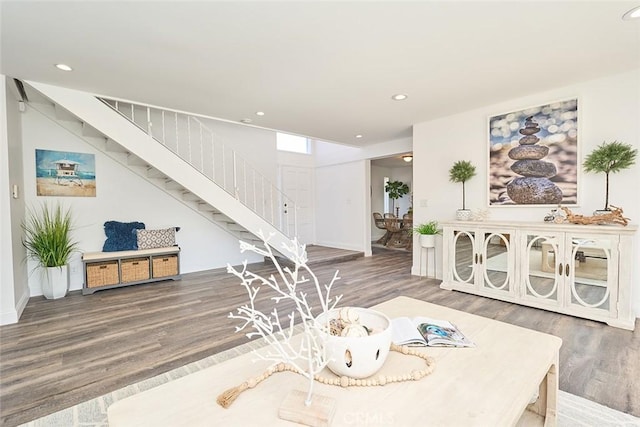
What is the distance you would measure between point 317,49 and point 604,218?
3.17m

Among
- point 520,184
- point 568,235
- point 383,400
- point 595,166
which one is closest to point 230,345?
point 383,400

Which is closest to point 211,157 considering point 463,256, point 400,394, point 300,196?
point 300,196

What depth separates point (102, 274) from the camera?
12.8 feet

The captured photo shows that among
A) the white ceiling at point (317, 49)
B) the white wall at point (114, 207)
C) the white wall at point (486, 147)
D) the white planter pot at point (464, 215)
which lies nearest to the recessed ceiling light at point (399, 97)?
the white ceiling at point (317, 49)

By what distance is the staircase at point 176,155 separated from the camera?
3.38 metres

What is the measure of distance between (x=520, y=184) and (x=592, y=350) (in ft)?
6.43

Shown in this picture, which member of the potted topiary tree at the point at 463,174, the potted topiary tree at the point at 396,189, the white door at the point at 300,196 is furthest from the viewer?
the potted topiary tree at the point at 396,189

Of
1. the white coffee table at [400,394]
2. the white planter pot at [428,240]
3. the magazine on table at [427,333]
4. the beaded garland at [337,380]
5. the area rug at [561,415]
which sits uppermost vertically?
the white planter pot at [428,240]

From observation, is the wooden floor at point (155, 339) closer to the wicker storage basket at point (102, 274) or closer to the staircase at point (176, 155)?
the wicker storage basket at point (102, 274)

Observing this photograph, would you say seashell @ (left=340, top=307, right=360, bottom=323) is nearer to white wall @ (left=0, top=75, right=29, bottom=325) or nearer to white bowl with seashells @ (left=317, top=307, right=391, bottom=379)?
white bowl with seashells @ (left=317, top=307, right=391, bottom=379)

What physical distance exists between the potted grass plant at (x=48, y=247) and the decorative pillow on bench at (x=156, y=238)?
0.81 m

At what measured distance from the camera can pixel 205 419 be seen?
2.90ft

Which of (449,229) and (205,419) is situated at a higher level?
(449,229)

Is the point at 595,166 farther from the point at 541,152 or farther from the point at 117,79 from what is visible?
the point at 117,79
